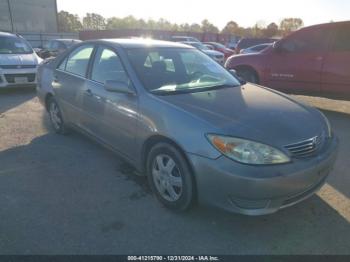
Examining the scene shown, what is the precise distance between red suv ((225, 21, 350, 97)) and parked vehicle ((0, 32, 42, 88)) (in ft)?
18.8

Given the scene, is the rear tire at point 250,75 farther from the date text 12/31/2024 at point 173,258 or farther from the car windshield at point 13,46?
the car windshield at point 13,46

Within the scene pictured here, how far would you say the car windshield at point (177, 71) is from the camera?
3.39 meters

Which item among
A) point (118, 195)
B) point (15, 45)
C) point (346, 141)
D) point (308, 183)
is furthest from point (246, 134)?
point (15, 45)

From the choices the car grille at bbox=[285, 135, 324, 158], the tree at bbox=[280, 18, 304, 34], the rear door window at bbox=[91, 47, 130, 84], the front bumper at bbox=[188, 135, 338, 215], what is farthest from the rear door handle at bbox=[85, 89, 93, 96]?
the tree at bbox=[280, 18, 304, 34]

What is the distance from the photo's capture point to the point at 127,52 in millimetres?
3639

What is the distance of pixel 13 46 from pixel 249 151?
9008 millimetres

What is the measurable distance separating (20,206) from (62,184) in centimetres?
52

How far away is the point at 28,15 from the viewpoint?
145 ft

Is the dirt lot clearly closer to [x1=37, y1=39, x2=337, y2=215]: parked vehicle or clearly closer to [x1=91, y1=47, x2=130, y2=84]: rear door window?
[x1=37, y1=39, x2=337, y2=215]: parked vehicle

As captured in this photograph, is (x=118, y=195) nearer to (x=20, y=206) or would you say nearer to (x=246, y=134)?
(x=20, y=206)

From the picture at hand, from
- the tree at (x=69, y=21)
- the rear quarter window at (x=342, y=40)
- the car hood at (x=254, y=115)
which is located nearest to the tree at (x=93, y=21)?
the tree at (x=69, y=21)

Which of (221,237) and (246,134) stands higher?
(246,134)

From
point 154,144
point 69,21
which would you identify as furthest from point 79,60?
point 69,21

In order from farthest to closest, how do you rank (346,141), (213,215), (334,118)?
(334,118)
(346,141)
(213,215)
